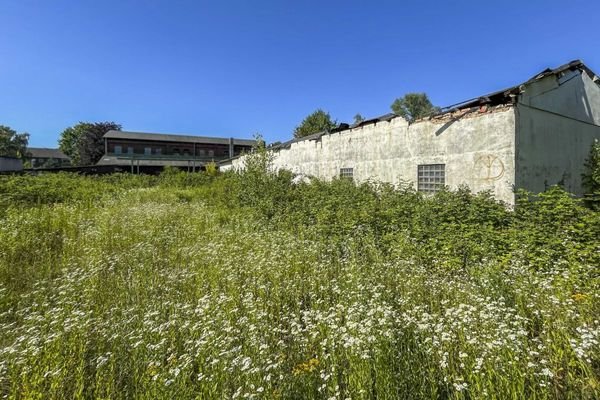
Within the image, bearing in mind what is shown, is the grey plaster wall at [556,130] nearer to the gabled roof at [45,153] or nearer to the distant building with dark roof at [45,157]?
the distant building with dark roof at [45,157]

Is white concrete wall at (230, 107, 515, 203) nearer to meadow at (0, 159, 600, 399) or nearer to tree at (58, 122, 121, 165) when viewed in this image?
meadow at (0, 159, 600, 399)

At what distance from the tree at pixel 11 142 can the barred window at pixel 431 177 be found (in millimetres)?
67282

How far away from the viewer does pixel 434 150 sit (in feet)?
31.6

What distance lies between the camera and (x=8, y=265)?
4.69 m

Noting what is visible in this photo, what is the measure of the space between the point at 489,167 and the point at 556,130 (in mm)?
3147

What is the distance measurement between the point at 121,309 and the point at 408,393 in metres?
3.27

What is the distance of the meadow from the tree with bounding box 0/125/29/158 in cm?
6445

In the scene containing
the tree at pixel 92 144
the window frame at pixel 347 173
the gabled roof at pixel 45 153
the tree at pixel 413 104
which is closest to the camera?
the window frame at pixel 347 173

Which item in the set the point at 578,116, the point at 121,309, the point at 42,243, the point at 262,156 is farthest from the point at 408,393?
the point at 262,156

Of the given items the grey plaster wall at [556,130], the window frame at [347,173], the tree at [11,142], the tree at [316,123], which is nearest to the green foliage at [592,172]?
the grey plaster wall at [556,130]

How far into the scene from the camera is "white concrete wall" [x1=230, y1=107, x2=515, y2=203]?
25.6 ft

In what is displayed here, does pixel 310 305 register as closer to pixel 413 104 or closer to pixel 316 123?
pixel 316 123

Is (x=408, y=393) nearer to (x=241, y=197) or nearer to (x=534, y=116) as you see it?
(x=534, y=116)

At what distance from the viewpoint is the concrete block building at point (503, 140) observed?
25.4 feet
